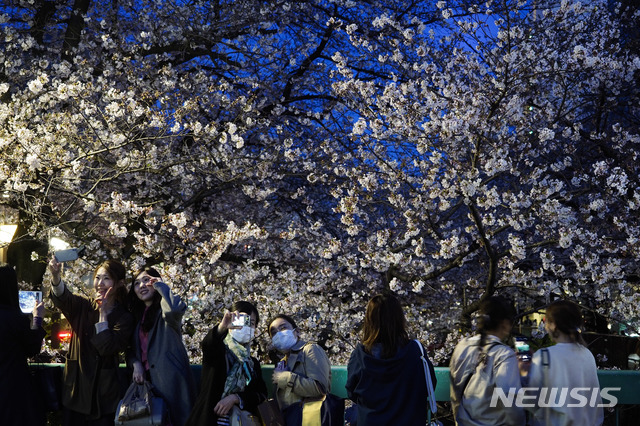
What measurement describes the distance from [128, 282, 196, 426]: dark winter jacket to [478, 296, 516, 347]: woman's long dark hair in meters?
1.75

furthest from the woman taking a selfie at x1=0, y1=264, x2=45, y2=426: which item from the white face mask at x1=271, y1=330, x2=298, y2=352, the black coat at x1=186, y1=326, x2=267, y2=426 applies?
the white face mask at x1=271, y1=330, x2=298, y2=352

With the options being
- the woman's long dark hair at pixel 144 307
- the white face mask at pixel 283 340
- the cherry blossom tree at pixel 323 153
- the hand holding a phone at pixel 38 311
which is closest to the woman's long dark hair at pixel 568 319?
the white face mask at pixel 283 340

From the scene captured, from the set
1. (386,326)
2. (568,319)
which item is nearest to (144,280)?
(386,326)

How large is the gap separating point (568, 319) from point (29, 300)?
3403 mm

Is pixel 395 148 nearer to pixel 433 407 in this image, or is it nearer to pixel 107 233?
pixel 107 233

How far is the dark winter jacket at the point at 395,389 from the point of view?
145 inches

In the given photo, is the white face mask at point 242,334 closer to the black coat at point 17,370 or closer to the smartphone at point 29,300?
the black coat at point 17,370

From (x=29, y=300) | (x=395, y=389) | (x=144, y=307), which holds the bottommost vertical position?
(x=395, y=389)

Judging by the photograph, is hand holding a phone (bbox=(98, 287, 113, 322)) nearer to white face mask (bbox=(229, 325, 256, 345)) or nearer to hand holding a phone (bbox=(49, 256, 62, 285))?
hand holding a phone (bbox=(49, 256, 62, 285))

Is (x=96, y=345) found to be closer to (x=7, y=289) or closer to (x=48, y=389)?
(x=48, y=389)

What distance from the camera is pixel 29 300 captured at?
4438 mm

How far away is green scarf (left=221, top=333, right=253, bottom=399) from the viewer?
12.7 ft

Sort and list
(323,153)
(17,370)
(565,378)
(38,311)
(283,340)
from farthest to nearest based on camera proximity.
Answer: (323,153) < (38,311) < (17,370) < (283,340) < (565,378)

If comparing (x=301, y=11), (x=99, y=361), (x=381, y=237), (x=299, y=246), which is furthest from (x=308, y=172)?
(x=99, y=361)
